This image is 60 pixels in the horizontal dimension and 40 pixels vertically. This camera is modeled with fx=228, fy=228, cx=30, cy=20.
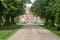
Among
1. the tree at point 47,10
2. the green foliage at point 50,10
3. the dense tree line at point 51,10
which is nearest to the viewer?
the green foliage at point 50,10

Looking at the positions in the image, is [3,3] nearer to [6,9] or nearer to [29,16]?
[6,9]

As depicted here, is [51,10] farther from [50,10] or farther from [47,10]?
[47,10]

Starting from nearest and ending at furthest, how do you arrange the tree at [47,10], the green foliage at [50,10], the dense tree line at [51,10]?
the green foliage at [50,10] → the dense tree line at [51,10] → the tree at [47,10]

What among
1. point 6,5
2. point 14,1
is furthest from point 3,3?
point 14,1

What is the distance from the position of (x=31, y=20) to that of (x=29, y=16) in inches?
388

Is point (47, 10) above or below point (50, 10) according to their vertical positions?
above

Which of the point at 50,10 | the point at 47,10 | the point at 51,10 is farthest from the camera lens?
the point at 47,10

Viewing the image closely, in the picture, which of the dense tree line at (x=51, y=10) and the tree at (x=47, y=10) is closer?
the dense tree line at (x=51, y=10)

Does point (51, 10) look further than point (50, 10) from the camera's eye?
No

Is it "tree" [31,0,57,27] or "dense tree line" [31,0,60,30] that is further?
"tree" [31,0,57,27]

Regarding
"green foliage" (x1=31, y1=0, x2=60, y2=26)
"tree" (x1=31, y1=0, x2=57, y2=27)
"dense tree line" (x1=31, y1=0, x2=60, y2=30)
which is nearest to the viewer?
"green foliage" (x1=31, y1=0, x2=60, y2=26)

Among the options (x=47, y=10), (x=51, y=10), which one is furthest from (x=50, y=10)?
(x=47, y=10)

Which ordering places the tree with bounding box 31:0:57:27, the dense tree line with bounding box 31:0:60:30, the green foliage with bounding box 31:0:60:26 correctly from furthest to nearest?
the tree with bounding box 31:0:57:27
the dense tree line with bounding box 31:0:60:30
the green foliage with bounding box 31:0:60:26

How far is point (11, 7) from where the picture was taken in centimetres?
4166
